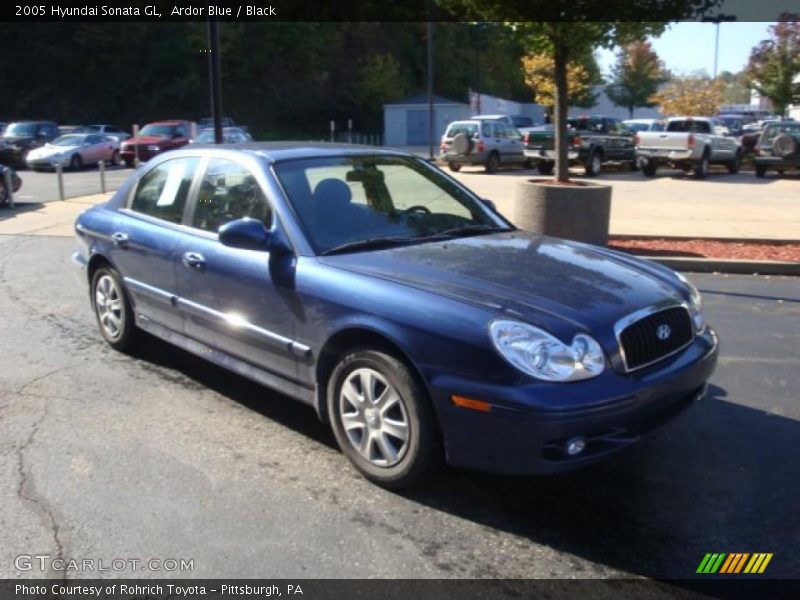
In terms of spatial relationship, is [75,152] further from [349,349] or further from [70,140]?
[349,349]

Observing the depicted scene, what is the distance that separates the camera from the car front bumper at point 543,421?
10.5ft

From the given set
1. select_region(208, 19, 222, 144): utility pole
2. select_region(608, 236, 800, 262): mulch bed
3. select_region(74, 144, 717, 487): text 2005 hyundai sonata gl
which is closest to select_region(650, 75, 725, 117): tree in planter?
select_region(608, 236, 800, 262): mulch bed

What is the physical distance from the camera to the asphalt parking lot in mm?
3180

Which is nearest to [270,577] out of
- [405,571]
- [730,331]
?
[405,571]

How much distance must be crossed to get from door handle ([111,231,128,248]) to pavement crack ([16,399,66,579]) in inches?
57.6

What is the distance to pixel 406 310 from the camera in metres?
3.53

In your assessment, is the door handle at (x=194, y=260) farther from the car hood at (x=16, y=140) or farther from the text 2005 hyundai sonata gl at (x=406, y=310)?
the car hood at (x=16, y=140)

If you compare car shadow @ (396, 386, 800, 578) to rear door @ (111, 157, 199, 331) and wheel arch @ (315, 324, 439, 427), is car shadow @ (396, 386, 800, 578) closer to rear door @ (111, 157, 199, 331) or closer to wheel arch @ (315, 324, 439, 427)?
→ wheel arch @ (315, 324, 439, 427)

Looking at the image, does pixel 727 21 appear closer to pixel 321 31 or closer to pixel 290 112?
pixel 290 112

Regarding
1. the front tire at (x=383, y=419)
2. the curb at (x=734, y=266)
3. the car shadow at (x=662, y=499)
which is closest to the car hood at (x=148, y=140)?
the curb at (x=734, y=266)

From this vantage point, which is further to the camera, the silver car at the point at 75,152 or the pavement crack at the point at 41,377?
the silver car at the point at 75,152

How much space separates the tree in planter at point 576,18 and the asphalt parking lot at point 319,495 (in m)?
5.30

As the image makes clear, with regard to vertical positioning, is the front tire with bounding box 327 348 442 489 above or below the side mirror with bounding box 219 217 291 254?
below

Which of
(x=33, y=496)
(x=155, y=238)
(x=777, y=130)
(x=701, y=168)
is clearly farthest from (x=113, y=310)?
(x=777, y=130)
